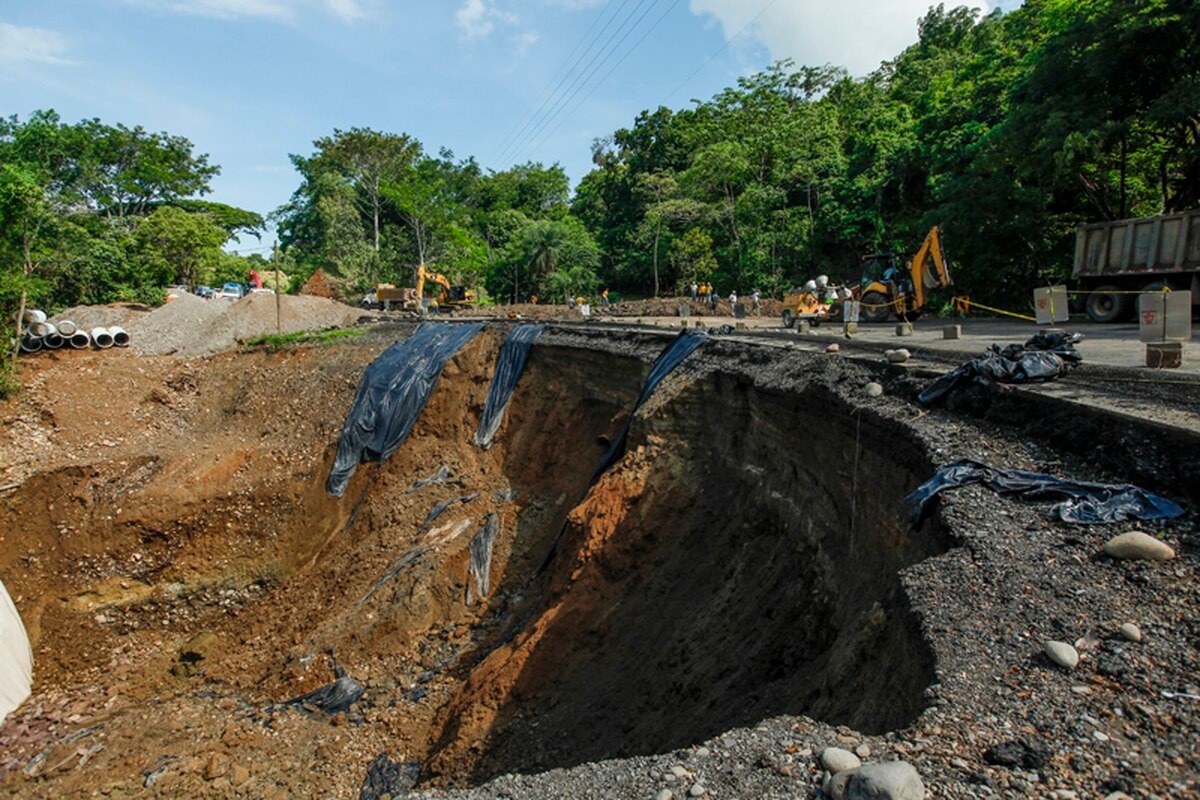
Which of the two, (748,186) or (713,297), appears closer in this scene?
(713,297)

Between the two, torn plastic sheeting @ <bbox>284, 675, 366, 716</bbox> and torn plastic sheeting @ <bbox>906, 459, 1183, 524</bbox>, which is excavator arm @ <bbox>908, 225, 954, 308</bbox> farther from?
torn plastic sheeting @ <bbox>284, 675, 366, 716</bbox>

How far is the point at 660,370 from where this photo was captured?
37.7 feet

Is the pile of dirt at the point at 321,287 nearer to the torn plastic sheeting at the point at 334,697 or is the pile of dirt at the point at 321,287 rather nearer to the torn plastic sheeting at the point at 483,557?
the torn plastic sheeting at the point at 483,557

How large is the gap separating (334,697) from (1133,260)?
17632mm

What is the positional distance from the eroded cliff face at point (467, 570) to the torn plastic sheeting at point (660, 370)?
653 millimetres

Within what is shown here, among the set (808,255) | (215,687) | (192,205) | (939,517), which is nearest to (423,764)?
(215,687)

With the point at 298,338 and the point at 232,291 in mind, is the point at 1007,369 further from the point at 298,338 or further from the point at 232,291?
the point at 232,291

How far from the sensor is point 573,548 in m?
9.86

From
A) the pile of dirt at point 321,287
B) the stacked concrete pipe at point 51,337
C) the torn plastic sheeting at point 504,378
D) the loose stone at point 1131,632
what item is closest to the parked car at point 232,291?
the pile of dirt at point 321,287

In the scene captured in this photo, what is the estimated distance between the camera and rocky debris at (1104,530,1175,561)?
3729mm

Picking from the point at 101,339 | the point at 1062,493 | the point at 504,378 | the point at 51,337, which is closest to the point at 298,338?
the point at 101,339

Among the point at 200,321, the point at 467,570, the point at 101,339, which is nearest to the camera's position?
the point at 467,570

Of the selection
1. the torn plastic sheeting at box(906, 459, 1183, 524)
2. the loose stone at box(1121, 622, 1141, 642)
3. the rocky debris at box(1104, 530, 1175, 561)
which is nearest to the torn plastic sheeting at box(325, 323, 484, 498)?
the torn plastic sheeting at box(906, 459, 1183, 524)

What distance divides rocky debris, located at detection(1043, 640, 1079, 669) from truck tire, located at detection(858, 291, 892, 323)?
15.8 meters
